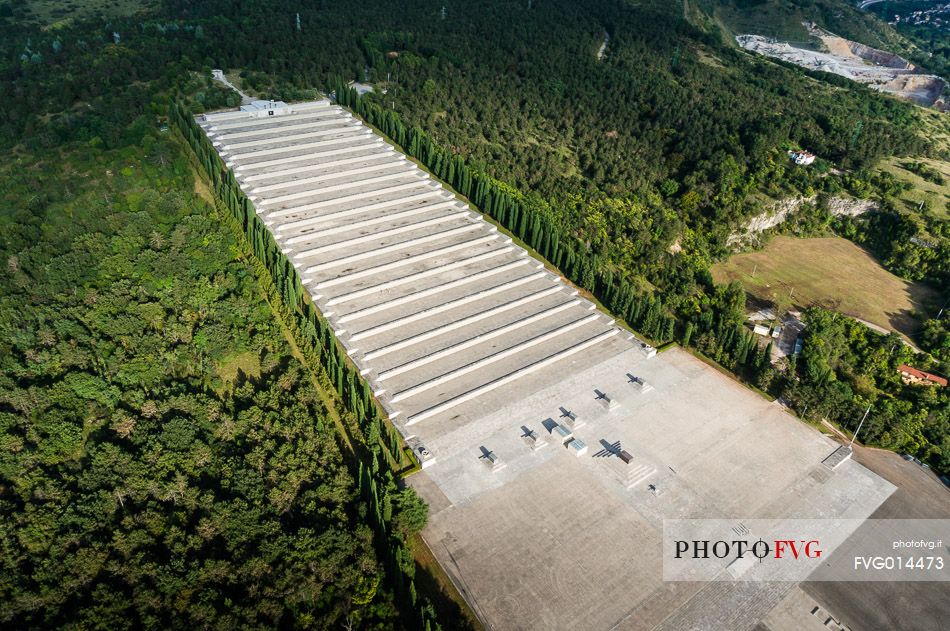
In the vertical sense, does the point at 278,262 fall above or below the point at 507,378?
above

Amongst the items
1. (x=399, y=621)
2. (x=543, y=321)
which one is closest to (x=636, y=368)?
(x=543, y=321)

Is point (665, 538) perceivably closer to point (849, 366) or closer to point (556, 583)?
point (556, 583)

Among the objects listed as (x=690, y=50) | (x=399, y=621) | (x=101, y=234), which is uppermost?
(x=690, y=50)

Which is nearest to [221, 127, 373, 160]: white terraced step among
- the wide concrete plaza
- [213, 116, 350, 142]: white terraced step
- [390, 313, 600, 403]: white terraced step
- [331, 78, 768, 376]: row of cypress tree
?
the wide concrete plaza

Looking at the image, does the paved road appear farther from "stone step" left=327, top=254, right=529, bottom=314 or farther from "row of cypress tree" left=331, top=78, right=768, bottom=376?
"stone step" left=327, top=254, right=529, bottom=314

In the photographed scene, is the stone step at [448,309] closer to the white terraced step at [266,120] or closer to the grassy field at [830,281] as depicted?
the grassy field at [830,281]

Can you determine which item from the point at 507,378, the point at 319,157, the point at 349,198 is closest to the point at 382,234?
the point at 349,198

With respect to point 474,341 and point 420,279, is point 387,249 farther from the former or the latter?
point 474,341

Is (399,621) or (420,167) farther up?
(420,167)
